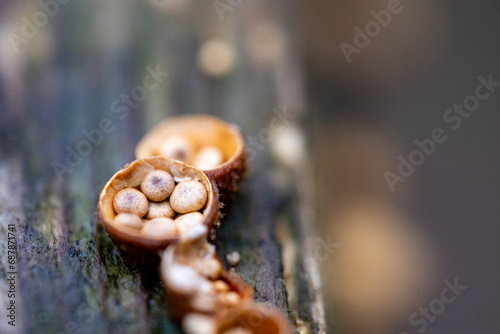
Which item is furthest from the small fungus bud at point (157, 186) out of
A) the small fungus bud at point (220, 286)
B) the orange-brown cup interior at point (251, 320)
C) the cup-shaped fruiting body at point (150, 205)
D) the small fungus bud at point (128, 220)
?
Answer: the orange-brown cup interior at point (251, 320)

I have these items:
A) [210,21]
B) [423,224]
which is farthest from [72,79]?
[423,224]

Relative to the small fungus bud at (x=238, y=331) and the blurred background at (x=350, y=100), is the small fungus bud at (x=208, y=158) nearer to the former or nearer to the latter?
the blurred background at (x=350, y=100)

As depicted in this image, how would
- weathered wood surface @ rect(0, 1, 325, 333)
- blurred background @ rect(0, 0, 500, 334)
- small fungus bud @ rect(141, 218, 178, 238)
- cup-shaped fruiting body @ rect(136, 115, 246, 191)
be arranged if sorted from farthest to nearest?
blurred background @ rect(0, 0, 500, 334) < cup-shaped fruiting body @ rect(136, 115, 246, 191) < weathered wood surface @ rect(0, 1, 325, 333) < small fungus bud @ rect(141, 218, 178, 238)

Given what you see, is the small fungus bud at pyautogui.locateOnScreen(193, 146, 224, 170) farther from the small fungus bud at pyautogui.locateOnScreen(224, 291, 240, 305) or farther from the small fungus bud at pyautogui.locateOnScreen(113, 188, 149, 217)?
the small fungus bud at pyautogui.locateOnScreen(224, 291, 240, 305)

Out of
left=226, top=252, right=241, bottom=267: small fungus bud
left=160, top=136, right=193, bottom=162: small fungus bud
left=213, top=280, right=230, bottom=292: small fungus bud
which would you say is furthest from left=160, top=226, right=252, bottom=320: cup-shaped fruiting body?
left=160, top=136, right=193, bottom=162: small fungus bud

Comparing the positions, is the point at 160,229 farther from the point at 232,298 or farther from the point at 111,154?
the point at 111,154

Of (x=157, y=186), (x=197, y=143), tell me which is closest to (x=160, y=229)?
(x=157, y=186)
